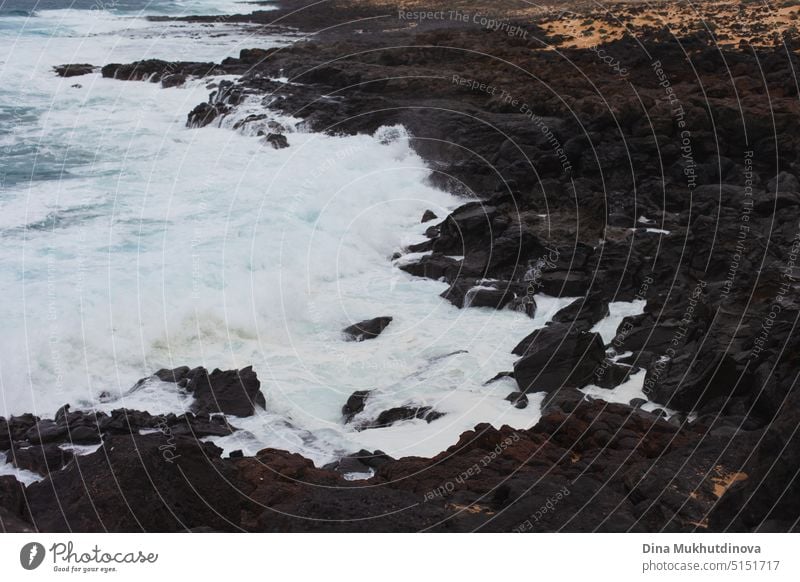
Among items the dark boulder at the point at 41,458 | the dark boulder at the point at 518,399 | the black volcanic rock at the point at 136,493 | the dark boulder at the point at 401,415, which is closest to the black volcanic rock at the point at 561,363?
the dark boulder at the point at 518,399

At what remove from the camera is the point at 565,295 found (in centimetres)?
2125

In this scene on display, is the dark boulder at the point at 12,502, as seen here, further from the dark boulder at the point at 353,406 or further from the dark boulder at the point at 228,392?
the dark boulder at the point at 353,406

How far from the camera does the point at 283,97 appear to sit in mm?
39906

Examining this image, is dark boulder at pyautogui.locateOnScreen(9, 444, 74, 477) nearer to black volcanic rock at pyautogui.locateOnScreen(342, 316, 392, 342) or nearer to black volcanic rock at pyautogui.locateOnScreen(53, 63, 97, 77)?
black volcanic rock at pyautogui.locateOnScreen(342, 316, 392, 342)

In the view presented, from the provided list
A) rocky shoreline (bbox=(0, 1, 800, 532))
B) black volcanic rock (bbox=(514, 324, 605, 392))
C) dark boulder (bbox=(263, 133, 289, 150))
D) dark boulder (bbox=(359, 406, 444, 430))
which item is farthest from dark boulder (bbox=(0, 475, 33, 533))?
dark boulder (bbox=(263, 133, 289, 150))

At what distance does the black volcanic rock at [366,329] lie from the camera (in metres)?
20.0

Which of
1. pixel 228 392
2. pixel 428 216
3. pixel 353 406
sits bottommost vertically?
pixel 353 406

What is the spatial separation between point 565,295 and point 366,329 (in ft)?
16.8

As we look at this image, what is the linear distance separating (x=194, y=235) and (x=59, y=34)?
4410 cm

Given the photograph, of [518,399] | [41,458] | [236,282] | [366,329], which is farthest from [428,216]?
[41,458]

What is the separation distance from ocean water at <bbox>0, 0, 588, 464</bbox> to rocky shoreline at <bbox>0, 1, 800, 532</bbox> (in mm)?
791

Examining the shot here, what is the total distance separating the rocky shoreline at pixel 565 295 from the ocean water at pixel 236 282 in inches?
31.1

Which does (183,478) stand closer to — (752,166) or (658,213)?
(658,213)

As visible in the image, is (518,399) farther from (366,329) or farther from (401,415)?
(366,329)
